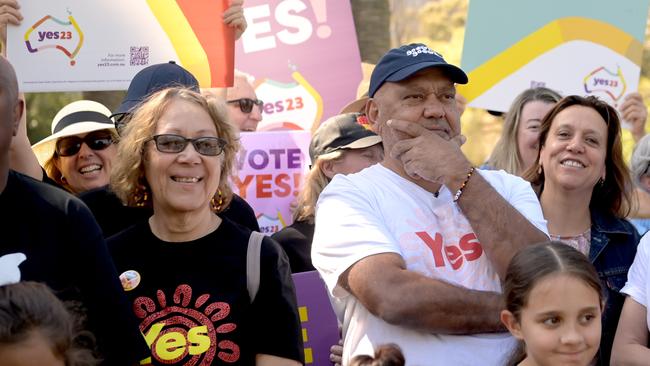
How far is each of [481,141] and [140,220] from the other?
11877 millimetres

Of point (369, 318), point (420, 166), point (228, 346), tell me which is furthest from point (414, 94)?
point (228, 346)

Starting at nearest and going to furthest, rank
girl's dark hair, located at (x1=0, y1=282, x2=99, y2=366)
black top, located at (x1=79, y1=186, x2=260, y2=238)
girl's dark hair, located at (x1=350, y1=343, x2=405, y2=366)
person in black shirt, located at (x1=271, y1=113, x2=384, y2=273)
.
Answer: girl's dark hair, located at (x1=0, y1=282, x2=99, y2=366)
girl's dark hair, located at (x1=350, y1=343, x2=405, y2=366)
black top, located at (x1=79, y1=186, x2=260, y2=238)
person in black shirt, located at (x1=271, y1=113, x2=384, y2=273)

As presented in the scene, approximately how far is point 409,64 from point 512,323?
3.35 ft

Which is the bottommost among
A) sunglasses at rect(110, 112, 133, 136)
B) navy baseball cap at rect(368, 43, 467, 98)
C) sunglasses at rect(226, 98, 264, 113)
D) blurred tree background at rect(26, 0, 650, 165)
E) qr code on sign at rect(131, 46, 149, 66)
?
blurred tree background at rect(26, 0, 650, 165)

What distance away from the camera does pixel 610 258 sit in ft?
15.7

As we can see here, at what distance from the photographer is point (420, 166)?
3826 millimetres

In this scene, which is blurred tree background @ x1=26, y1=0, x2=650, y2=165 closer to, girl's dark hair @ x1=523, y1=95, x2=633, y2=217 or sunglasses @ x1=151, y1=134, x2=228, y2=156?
girl's dark hair @ x1=523, y1=95, x2=633, y2=217

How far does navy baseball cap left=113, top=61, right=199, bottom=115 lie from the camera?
15.6ft

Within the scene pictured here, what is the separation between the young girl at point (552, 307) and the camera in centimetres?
333

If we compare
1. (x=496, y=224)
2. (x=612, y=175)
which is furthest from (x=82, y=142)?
(x=496, y=224)

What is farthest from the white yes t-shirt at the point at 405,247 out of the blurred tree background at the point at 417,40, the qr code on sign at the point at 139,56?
the blurred tree background at the point at 417,40

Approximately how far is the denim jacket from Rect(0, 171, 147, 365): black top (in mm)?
2171

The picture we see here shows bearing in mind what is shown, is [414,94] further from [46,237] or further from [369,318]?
[46,237]

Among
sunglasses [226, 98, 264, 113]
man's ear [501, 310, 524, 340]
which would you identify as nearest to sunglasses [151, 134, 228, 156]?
man's ear [501, 310, 524, 340]
